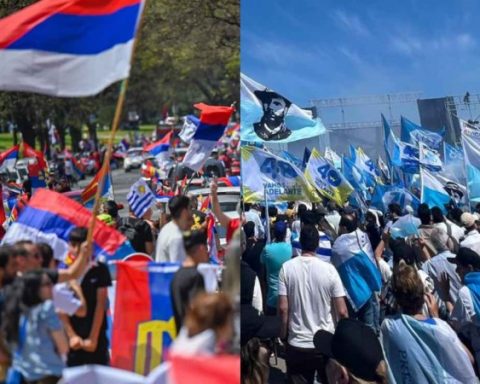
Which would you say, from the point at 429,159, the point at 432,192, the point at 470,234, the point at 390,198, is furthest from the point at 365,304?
the point at 429,159

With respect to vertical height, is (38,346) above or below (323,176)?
below

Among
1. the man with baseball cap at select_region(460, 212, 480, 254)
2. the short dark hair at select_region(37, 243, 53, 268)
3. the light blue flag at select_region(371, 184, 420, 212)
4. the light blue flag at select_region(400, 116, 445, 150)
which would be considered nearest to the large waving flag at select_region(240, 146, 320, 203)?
the man with baseball cap at select_region(460, 212, 480, 254)

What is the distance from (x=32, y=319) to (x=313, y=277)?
2631 millimetres

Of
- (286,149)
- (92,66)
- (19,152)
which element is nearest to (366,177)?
(286,149)

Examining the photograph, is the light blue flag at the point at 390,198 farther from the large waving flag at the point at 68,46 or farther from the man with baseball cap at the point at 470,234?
the large waving flag at the point at 68,46

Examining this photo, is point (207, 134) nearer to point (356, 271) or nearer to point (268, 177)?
point (356, 271)

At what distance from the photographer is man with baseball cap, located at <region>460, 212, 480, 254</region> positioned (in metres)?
6.49

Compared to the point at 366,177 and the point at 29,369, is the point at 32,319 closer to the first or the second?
the point at 29,369

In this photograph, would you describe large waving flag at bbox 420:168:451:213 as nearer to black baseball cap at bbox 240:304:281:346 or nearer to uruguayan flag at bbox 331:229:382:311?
uruguayan flag at bbox 331:229:382:311

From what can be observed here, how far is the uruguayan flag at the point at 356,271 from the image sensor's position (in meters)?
6.31

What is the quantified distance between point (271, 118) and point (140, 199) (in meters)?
2.72

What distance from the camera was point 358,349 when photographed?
3875 mm

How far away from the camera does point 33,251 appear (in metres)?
3.29

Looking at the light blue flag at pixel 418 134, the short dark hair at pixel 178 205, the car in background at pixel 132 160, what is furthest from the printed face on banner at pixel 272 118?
the car in background at pixel 132 160
